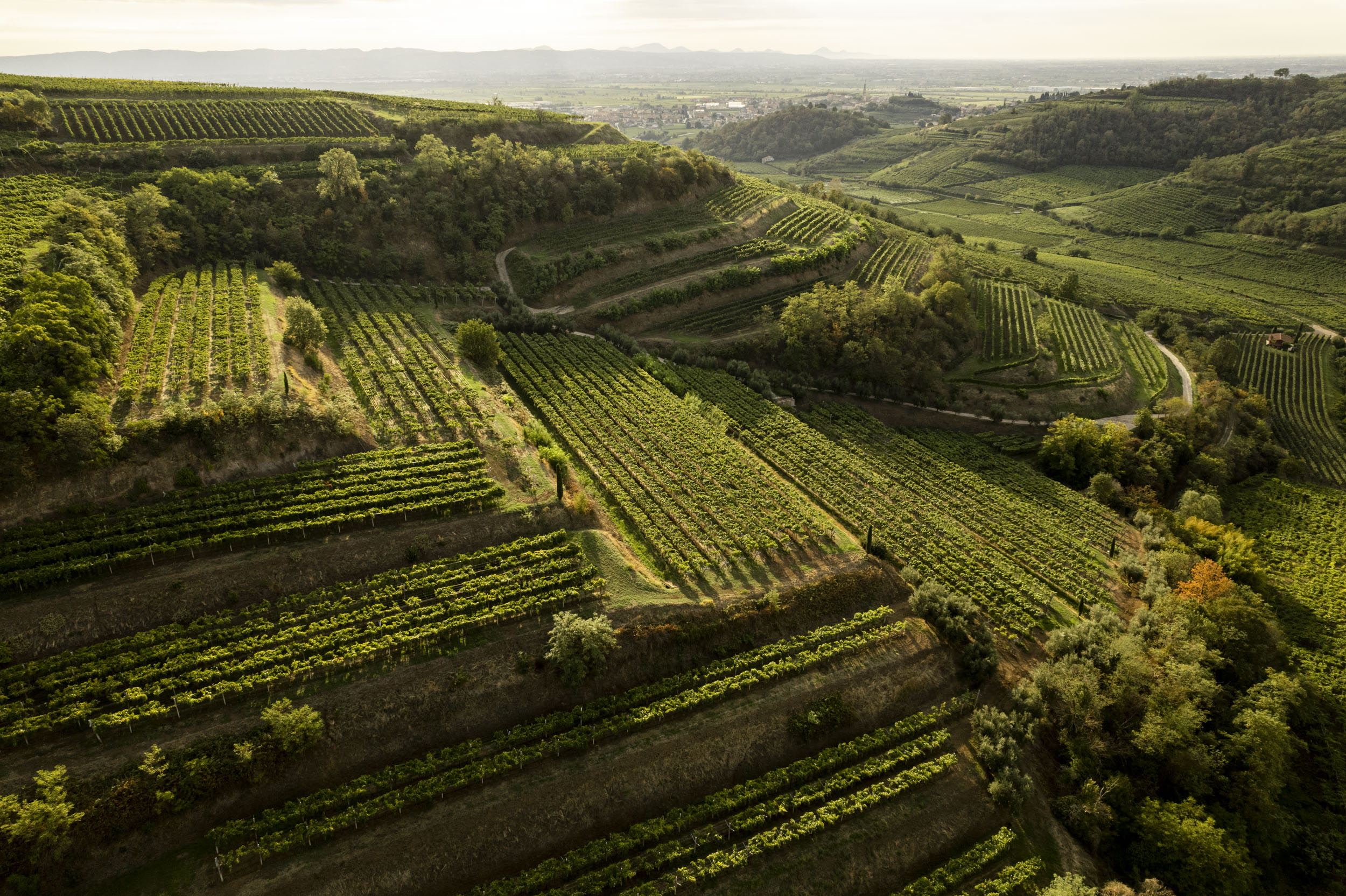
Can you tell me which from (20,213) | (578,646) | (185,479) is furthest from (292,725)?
(20,213)

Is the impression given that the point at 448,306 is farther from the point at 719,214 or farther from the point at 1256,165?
the point at 1256,165

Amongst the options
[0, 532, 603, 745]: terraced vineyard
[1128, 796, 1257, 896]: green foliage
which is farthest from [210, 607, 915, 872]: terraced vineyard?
[1128, 796, 1257, 896]: green foliage

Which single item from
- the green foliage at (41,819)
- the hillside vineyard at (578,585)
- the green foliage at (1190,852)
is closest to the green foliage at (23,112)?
the hillside vineyard at (578,585)

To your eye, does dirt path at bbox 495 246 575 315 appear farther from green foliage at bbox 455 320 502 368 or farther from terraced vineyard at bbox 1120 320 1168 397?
terraced vineyard at bbox 1120 320 1168 397

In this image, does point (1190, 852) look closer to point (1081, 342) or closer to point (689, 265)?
point (1081, 342)

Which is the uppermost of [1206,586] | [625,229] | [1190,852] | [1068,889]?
[625,229]

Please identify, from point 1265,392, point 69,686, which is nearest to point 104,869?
point 69,686
